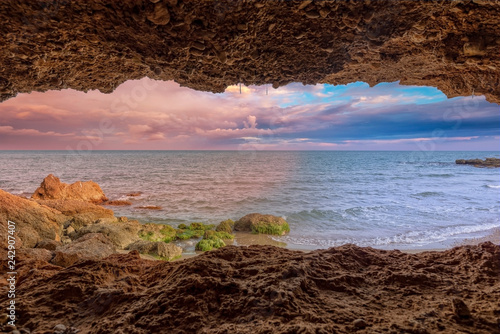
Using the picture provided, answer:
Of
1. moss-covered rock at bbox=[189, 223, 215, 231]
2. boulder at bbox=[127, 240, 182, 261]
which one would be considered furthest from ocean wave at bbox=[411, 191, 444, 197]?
boulder at bbox=[127, 240, 182, 261]

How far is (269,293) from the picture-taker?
1911 mm

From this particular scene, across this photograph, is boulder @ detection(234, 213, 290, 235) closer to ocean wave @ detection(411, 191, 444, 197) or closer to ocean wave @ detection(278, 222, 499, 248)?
ocean wave @ detection(278, 222, 499, 248)

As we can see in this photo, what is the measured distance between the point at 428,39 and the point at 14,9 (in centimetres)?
395

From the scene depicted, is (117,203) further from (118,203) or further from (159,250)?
(159,250)

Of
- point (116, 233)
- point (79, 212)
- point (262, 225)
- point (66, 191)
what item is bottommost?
point (262, 225)

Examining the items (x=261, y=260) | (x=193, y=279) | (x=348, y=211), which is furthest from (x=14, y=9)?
(x=348, y=211)

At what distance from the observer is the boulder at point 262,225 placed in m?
11.7

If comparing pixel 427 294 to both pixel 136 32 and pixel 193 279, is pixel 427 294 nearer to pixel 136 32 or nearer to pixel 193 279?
pixel 193 279

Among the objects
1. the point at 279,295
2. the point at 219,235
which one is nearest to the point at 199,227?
the point at 219,235

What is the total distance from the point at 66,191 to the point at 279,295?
2014 cm

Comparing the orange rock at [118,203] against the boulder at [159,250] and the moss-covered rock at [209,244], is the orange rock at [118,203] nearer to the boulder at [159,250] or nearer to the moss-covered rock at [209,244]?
the boulder at [159,250]

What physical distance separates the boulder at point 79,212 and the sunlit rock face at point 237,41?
9674 millimetres

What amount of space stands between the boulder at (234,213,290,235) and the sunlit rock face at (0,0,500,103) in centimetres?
912

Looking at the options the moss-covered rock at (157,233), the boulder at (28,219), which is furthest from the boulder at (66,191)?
the boulder at (28,219)
